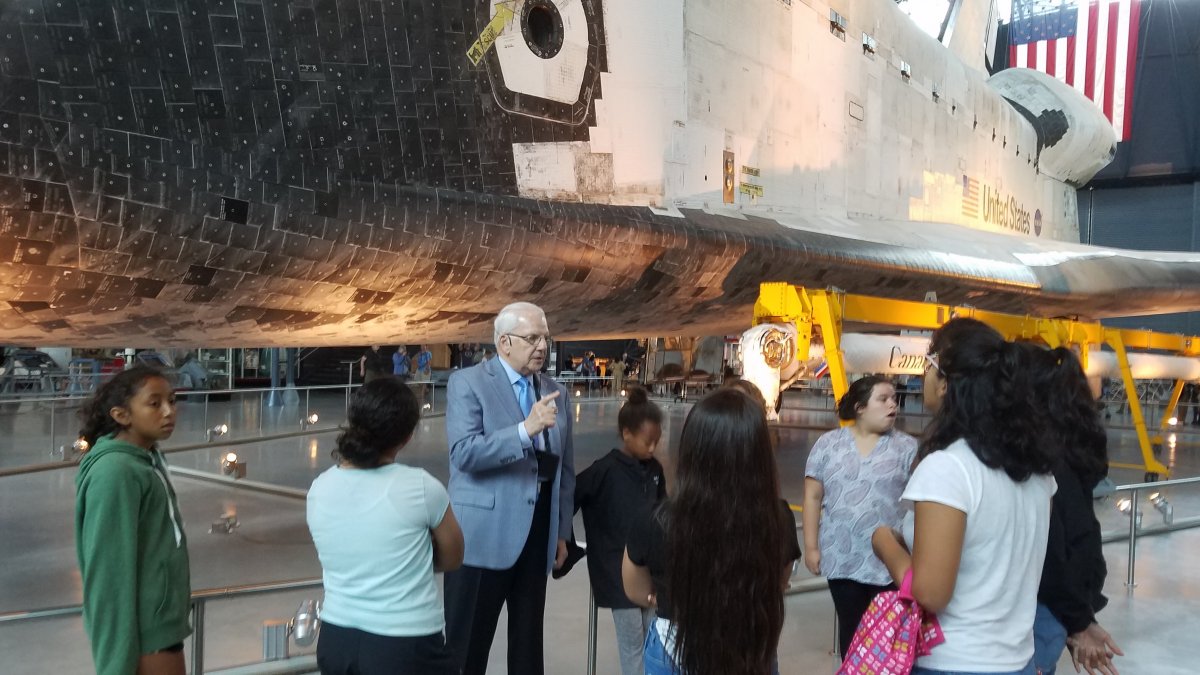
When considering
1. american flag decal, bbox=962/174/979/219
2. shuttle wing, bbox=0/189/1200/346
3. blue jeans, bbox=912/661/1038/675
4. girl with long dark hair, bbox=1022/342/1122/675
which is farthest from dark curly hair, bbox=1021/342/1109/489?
american flag decal, bbox=962/174/979/219

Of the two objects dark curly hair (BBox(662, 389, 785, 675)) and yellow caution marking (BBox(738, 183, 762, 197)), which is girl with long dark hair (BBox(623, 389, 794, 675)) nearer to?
dark curly hair (BBox(662, 389, 785, 675))

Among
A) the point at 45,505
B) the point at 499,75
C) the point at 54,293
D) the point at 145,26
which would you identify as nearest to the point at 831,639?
the point at 499,75

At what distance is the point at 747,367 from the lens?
4.45 metres

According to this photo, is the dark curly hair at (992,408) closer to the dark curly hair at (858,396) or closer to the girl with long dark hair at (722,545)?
the girl with long dark hair at (722,545)

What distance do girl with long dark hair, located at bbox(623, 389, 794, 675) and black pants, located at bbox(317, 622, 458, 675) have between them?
Answer: 54 cm

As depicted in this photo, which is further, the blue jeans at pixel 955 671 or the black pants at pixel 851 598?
the black pants at pixel 851 598

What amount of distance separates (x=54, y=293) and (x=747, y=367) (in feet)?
9.80

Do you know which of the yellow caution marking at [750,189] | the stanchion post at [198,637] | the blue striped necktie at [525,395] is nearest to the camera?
the stanchion post at [198,637]

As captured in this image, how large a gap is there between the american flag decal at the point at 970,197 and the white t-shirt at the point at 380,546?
8.12 metres

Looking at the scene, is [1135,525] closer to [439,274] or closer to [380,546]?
[439,274]

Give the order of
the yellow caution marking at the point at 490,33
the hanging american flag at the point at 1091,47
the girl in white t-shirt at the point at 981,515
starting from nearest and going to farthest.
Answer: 1. the girl in white t-shirt at the point at 981,515
2. the yellow caution marking at the point at 490,33
3. the hanging american flag at the point at 1091,47

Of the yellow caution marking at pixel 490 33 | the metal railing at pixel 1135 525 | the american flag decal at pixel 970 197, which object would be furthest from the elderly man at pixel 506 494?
the american flag decal at pixel 970 197

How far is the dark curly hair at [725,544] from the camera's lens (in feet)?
5.24

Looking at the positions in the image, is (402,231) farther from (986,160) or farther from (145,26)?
(986,160)
